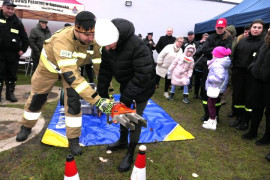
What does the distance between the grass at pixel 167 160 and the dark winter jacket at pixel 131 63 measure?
3.57 ft

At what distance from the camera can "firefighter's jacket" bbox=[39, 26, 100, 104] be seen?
2.84m

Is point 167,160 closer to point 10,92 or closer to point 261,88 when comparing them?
point 261,88

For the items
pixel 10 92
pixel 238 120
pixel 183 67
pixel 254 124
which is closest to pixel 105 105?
pixel 254 124

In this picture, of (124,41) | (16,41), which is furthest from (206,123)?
(16,41)

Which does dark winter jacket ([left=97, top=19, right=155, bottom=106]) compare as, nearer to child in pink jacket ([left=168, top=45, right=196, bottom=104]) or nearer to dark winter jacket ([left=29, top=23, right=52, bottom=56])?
child in pink jacket ([left=168, top=45, right=196, bottom=104])

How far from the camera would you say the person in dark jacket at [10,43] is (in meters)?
5.14

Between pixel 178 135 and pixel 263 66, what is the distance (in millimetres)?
1986

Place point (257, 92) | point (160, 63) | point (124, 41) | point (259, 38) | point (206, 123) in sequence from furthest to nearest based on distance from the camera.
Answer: point (160, 63) → point (206, 123) → point (259, 38) → point (257, 92) → point (124, 41)

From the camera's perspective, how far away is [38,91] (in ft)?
11.3

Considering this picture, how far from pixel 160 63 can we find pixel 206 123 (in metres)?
2.92

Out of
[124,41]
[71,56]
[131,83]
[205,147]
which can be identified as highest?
[124,41]

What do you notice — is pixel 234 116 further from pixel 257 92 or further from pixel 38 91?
pixel 38 91

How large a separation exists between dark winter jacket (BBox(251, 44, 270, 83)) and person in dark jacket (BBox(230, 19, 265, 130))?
1.88ft

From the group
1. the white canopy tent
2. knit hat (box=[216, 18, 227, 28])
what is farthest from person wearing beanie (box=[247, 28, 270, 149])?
the white canopy tent
